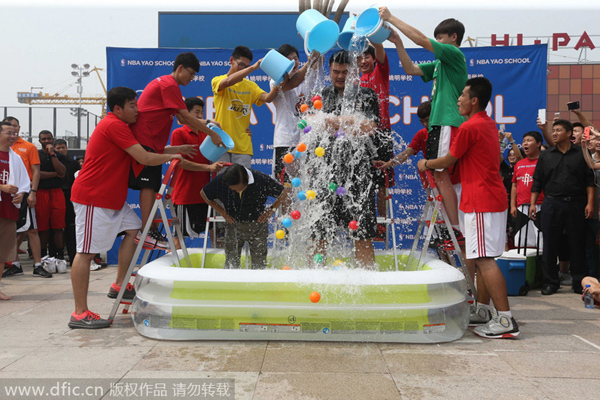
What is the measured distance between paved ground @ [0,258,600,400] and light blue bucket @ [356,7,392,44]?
2.39m

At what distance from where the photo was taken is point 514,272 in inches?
197

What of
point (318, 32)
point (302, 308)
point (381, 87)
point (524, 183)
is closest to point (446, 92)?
point (381, 87)

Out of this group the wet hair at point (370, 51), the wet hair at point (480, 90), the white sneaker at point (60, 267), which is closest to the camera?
the wet hair at point (480, 90)

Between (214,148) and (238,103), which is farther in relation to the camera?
(238,103)

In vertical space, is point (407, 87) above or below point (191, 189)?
above

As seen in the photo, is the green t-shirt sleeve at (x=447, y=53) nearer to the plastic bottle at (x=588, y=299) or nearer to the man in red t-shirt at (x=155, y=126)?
the man in red t-shirt at (x=155, y=126)

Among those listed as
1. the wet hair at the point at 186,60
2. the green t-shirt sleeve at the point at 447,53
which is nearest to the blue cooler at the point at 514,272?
the green t-shirt sleeve at the point at 447,53

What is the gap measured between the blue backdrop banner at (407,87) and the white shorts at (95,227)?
10.5ft

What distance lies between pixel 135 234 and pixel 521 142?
17.6 feet

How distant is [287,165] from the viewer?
14.6 feet

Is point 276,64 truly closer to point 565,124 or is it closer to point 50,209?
point 565,124

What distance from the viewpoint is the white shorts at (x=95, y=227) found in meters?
3.53

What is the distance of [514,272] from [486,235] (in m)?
2.03

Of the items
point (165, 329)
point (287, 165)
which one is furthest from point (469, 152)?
point (165, 329)
